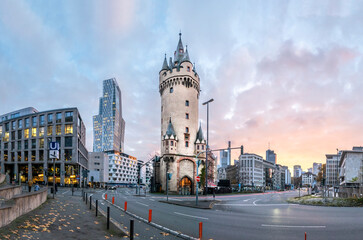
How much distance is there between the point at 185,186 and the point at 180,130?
510 inches

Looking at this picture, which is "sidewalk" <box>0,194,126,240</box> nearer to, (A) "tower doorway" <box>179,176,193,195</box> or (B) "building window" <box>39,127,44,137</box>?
(A) "tower doorway" <box>179,176,193,195</box>

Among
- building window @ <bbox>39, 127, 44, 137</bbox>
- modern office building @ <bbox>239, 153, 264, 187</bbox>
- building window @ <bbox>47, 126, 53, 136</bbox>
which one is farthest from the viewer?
modern office building @ <bbox>239, 153, 264, 187</bbox>

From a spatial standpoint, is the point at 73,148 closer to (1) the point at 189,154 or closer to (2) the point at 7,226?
(1) the point at 189,154

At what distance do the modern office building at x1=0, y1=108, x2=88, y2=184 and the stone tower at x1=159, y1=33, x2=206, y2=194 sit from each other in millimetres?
30052

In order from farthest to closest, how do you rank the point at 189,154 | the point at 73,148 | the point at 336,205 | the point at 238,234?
the point at 73,148, the point at 189,154, the point at 336,205, the point at 238,234

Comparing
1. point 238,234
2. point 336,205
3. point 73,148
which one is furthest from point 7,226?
point 73,148

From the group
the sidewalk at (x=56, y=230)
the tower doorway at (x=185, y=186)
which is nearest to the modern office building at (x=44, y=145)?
the tower doorway at (x=185, y=186)

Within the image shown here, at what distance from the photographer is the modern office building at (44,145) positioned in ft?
226

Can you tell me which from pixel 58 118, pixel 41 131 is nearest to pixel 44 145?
pixel 41 131

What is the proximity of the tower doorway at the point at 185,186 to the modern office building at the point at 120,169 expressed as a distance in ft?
301

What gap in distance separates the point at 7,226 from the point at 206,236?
804cm

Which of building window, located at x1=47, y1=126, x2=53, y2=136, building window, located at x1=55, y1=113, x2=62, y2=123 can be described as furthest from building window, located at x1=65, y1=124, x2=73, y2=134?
building window, located at x1=47, y1=126, x2=53, y2=136

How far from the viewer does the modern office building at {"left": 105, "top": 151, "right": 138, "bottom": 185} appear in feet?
472

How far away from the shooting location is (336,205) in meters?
27.2
